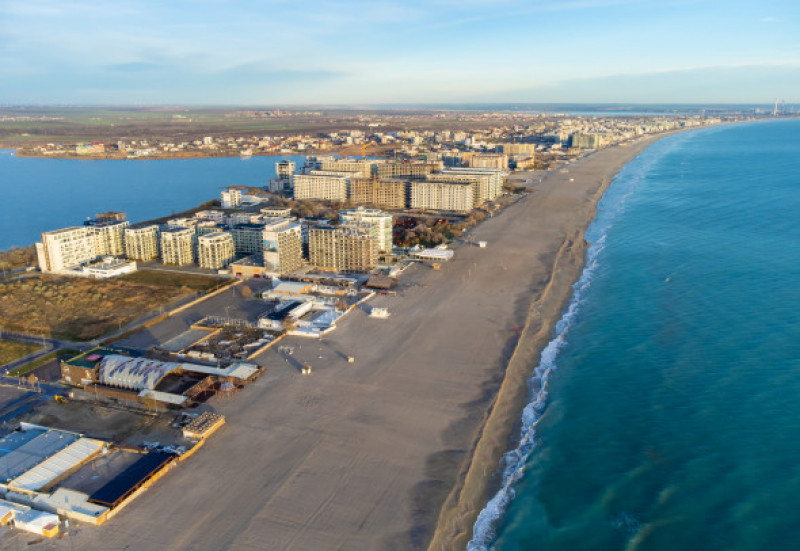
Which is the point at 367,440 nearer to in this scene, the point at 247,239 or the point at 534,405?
the point at 534,405

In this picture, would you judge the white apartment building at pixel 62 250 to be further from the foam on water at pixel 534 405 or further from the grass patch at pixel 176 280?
the foam on water at pixel 534 405

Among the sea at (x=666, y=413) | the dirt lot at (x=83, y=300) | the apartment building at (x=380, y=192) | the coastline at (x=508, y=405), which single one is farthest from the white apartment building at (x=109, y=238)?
the sea at (x=666, y=413)

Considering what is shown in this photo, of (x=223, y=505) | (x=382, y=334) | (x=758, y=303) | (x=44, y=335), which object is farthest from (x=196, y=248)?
(x=758, y=303)

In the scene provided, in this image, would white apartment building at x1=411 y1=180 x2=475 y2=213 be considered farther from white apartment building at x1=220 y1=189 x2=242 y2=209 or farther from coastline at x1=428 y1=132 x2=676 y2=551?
white apartment building at x1=220 y1=189 x2=242 y2=209

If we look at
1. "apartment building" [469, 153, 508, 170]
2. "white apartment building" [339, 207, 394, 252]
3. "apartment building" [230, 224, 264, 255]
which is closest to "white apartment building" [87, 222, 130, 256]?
"apartment building" [230, 224, 264, 255]

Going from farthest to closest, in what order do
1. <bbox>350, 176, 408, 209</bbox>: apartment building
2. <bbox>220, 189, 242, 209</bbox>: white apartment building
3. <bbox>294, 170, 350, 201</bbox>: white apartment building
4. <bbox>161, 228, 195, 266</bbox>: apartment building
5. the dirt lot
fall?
<bbox>294, 170, 350, 201</bbox>: white apartment building, <bbox>350, 176, 408, 209</bbox>: apartment building, <bbox>220, 189, 242, 209</bbox>: white apartment building, <bbox>161, 228, 195, 266</bbox>: apartment building, the dirt lot

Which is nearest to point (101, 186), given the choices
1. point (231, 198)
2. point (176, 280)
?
point (231, 198)
